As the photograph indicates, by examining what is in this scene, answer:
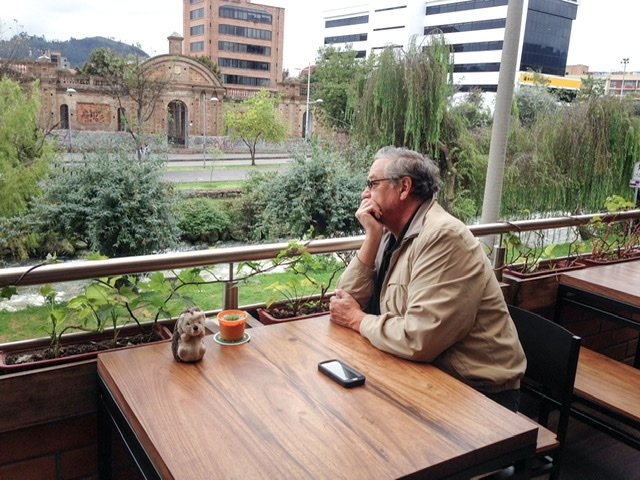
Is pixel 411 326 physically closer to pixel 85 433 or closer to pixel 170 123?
pixel 85 433

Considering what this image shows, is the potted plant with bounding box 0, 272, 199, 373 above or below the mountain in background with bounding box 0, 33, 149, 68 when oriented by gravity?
below

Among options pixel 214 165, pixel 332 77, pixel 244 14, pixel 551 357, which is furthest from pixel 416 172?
pixel 244 14

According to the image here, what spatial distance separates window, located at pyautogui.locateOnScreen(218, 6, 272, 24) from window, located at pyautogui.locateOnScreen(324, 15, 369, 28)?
1040 centimetres

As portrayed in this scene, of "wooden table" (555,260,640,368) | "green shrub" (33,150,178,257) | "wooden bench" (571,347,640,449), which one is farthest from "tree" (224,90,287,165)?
"wooden bench" (571,347,640,449)

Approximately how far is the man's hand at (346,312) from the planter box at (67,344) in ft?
1.44

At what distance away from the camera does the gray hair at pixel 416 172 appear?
1.48 meters

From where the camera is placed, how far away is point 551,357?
4.57ft

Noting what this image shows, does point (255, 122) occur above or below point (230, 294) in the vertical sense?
above

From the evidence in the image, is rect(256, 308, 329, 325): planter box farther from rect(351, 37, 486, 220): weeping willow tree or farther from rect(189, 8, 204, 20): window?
rect(189, 8, 204, 20): window

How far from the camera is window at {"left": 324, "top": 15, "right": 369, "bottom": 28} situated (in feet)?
99.7

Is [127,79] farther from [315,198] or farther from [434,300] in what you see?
[434,300]

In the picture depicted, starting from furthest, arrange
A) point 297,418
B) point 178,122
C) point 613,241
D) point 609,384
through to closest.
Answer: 1. point 178,122
2. point 613,241
3. point 609,384
4. point 297,418

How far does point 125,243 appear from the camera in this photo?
21.8 feet

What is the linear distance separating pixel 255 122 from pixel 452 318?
2221 cm
